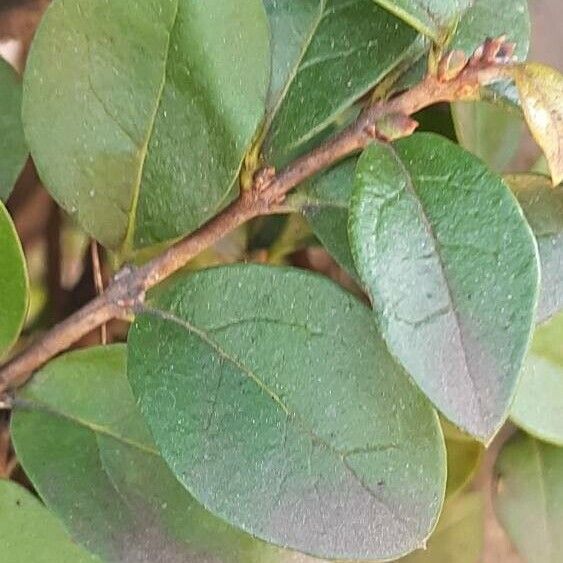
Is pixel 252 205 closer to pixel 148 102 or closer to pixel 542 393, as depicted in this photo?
pixel 148 102

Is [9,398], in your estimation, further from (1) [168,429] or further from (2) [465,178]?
(2) [465,178]

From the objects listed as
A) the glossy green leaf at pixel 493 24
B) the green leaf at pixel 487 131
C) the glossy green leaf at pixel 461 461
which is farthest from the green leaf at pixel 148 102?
the glossy green leaf at pixel 461 461

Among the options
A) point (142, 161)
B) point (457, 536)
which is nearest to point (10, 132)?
point (142, 161)

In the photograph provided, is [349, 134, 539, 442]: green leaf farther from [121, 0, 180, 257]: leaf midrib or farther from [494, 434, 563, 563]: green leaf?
[494, 434, 563, 563]: green leaf

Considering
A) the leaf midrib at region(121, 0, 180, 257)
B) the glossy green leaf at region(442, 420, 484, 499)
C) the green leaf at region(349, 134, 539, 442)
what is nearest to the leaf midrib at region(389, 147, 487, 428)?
the green leaf at region(349, 134, 539, 442)

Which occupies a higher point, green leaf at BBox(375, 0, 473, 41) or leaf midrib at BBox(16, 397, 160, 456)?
green leaf at BBox(375, 0, 473, 41)

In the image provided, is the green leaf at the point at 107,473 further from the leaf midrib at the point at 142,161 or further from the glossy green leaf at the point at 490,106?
the glossy green leaf at the point at 490,106
